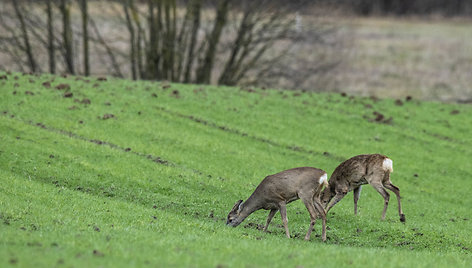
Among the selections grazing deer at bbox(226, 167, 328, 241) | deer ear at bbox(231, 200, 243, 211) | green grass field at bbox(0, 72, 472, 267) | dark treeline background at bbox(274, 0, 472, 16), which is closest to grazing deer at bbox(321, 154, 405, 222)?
green grass field at bbox(0, 72, 472, 267)

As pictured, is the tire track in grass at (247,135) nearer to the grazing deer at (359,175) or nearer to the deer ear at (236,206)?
the grazing deer at (359,175)

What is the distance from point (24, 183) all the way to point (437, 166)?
732 inches

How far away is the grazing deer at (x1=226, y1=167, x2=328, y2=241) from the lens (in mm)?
14484

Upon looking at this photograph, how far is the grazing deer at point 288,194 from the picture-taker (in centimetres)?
1448

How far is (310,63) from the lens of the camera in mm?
46719

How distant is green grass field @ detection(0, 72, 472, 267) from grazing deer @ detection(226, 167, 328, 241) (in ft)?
1.70

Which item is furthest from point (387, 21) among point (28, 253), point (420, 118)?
point (28, 253)

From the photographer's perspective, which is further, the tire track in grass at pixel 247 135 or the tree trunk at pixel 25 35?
the tree trunk at pixel 25 35

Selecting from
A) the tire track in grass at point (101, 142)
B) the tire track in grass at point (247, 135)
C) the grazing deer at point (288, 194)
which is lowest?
the tire track in grass at point (247, 135)

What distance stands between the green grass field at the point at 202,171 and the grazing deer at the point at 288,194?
519 mm

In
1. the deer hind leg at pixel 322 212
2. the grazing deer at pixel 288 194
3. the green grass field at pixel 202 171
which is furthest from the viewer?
the deer hind leg at pixel 322 212

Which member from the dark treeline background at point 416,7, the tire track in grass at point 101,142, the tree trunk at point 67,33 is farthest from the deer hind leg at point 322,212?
the dark treeline background at point 416,7

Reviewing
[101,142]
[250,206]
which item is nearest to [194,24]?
[101,142]

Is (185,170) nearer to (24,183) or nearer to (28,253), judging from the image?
(24,183)
